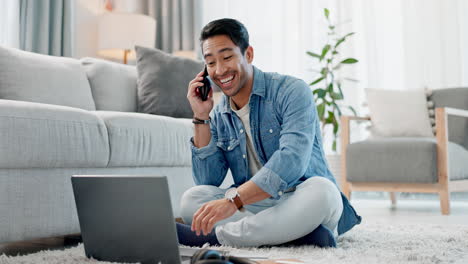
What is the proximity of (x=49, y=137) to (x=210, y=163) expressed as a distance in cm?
51

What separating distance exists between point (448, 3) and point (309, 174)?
3.02 metres

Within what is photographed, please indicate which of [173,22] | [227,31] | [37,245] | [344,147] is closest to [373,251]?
[227,31]

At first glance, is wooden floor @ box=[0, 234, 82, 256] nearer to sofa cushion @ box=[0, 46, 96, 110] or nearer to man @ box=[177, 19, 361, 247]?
man @ box=[177, 19, 361, 247]

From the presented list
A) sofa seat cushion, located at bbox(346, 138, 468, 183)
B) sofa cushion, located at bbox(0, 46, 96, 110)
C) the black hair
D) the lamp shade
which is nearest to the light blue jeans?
the black hair

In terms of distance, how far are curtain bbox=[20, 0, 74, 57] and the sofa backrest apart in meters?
2.56

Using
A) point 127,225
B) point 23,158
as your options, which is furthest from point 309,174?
point 23,158

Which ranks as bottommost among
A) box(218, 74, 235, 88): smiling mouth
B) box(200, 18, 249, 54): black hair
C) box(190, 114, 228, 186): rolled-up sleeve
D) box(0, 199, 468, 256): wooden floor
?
box(0, 199, 468, 256): wooden floor

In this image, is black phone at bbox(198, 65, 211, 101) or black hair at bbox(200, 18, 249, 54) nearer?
black hair at bbox(200, 18, 249, 54)

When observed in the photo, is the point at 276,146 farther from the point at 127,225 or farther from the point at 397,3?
the point at 397,3

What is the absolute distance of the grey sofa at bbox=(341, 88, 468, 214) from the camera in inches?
111

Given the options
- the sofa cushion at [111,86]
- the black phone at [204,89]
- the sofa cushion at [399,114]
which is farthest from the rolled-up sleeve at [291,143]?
the sofa cushion at [399,114]

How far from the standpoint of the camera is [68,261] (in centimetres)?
125

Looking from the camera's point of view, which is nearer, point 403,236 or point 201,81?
point 201,81

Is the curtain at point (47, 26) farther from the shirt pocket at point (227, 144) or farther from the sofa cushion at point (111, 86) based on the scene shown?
the shirt pocket at point (227, 144)
